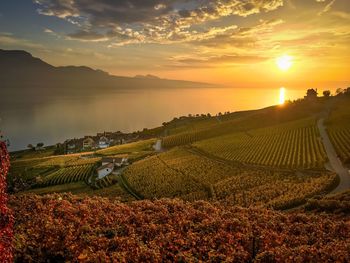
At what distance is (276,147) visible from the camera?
81000mm

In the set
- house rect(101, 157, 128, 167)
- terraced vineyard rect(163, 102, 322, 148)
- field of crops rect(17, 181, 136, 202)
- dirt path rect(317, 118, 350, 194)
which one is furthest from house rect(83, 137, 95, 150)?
dirt path rect(317, 118, 350, 194)

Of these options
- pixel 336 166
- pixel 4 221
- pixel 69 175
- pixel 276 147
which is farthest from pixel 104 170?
pixel 4 221

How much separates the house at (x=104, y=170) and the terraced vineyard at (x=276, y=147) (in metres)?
24.4

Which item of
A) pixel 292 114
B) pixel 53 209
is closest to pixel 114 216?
pixel 53 209

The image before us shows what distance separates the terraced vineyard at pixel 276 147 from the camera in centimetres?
6657

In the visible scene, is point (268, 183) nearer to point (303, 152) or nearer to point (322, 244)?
point (303, 152)

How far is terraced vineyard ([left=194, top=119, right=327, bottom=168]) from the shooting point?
66.6m

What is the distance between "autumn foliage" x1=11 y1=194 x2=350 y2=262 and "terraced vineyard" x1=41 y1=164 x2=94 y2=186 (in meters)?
56.1

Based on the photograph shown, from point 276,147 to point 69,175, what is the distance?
Result: 161ft

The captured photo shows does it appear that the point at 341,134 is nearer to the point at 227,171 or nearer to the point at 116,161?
the point at 227,171

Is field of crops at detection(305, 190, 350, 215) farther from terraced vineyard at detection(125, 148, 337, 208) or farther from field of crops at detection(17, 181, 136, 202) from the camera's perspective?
field of crops at detection(17, 181, 136, 202)

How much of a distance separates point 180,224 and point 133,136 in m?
159

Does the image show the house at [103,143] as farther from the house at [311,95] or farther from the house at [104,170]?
the house at [311,95]

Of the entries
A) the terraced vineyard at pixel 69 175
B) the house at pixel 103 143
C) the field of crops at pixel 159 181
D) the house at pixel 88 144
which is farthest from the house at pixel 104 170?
the house at pixel 103 143
